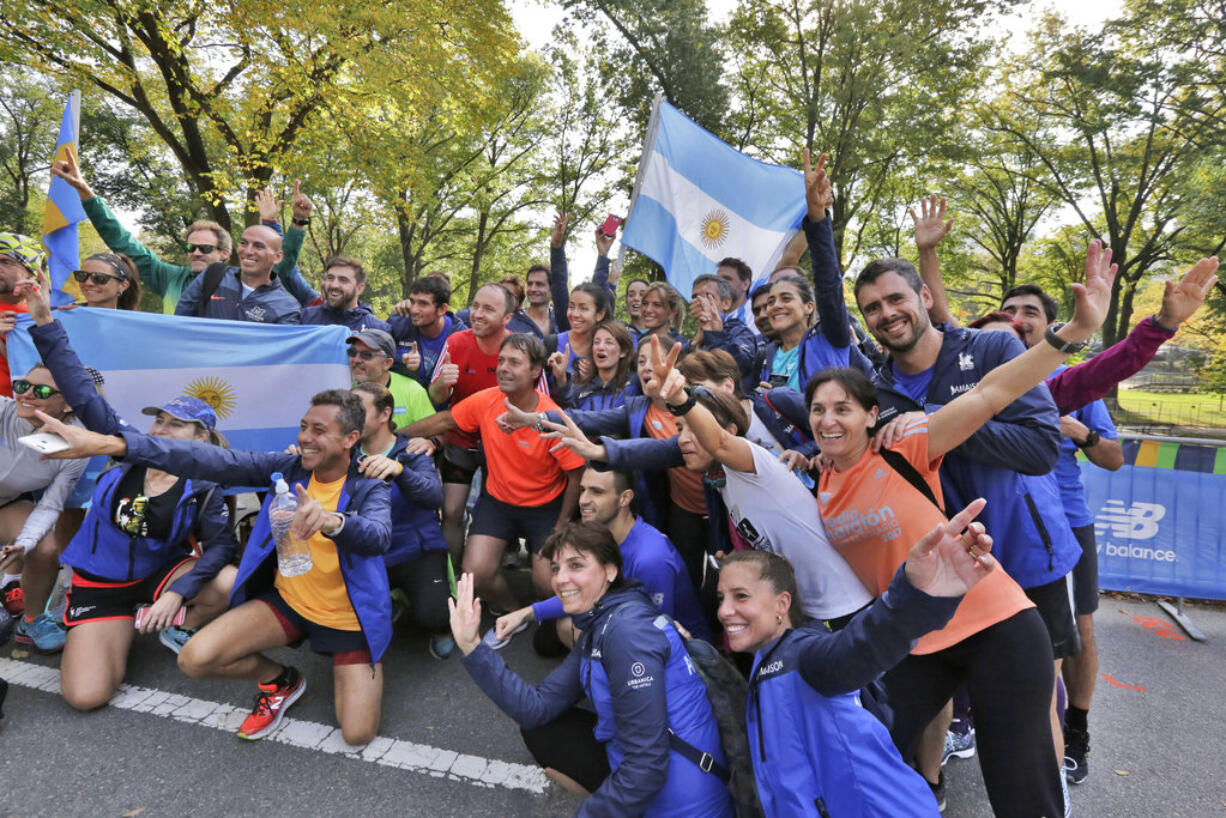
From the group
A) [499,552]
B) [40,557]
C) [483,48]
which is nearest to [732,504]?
[499,552]

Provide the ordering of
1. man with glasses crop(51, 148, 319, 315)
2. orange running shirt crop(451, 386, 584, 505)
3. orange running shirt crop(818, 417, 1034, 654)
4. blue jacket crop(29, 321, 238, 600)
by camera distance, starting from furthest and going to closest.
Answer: man with glasses crop(51, 148, 319, 315), orange running shirt crop(451, 386, 584, 505), blue jacket crop(29, 321, 238, 600), orange running shirt crop(818, 417, 1034, 654)

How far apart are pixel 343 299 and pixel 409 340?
0.64 meters

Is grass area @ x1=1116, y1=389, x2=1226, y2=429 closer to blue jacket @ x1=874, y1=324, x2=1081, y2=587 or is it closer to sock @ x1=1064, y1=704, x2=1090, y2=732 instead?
sock @ x1=1064, y1=704, x2=1090, y2=732

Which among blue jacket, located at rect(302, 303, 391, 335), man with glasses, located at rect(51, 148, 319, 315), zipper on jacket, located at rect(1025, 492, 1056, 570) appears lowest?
zipper on jacket, located at rect(1025, 492, 1056, 570)

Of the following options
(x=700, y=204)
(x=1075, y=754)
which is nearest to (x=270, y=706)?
(x=1075, y=754)

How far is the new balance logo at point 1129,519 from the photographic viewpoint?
5465 mm

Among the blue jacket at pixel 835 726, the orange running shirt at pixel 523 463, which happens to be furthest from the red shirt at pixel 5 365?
the blue jacket at pixel 835 726

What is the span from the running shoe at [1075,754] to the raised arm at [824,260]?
2.32m

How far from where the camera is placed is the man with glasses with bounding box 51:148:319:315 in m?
5.46

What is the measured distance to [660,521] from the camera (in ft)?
13.4

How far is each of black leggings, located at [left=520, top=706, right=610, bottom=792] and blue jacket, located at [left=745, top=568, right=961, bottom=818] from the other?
2.59 feet

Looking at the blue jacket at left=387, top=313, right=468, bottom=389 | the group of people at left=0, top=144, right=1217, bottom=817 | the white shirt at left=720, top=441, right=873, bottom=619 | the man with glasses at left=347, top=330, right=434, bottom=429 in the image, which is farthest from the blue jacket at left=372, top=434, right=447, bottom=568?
the white shirt at left=720, top=441, right=873, bottom=619

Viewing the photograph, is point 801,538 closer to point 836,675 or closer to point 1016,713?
point 836,675

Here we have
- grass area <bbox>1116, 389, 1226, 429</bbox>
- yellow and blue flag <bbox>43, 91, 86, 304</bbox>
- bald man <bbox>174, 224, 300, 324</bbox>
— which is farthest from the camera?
grass area <bbox>1116, 389, 1226, 429</bbox>
